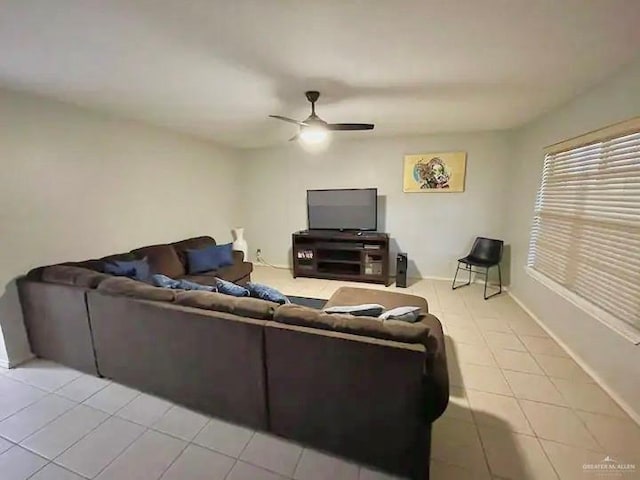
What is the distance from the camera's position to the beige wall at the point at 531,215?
6.55ft

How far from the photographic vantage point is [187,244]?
4.05m

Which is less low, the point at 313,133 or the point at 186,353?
the point at 313,133

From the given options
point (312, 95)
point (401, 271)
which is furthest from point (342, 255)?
point (312, 95)

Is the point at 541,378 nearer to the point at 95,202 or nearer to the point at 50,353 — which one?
the point at 50,353

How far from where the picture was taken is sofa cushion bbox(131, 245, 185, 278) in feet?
11.3

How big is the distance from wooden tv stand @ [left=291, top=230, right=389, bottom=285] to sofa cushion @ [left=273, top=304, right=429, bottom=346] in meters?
2.97

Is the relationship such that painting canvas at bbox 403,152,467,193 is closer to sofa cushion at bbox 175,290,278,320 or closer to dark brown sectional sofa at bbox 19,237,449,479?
dark brown sectional sofa at bbox 19,237,449,479

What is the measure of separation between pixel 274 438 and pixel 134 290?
1.34 m

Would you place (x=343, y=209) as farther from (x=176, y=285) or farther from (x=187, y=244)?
(x=176, y=285)

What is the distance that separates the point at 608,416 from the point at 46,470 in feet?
10.8

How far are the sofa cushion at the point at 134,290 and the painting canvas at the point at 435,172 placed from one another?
3.80 metres

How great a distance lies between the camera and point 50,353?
98.5 inches

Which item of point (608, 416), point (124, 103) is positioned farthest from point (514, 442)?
point (124, 103)

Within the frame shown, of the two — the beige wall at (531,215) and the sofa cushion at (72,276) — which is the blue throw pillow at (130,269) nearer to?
the sofa cushion at (72,276)
